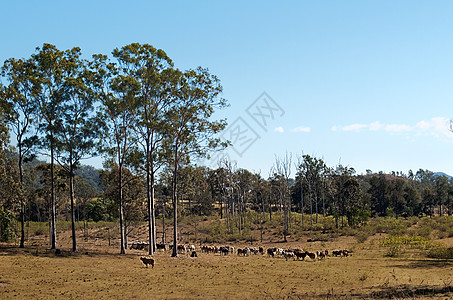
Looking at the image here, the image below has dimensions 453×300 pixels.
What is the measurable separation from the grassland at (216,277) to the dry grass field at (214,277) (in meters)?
0.05

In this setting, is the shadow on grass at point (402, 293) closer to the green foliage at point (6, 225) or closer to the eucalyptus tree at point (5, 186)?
the eucalyptus tree at point (5, 186)

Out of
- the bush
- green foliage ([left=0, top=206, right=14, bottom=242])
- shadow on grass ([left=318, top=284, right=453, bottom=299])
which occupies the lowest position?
the bush

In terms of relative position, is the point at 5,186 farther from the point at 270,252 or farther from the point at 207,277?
the point at 270,252

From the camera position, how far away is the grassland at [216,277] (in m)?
20.1

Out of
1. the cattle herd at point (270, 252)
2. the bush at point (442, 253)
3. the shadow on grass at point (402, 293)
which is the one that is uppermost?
the shadow on grass at point (402, 293)

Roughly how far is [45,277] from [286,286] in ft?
48.4

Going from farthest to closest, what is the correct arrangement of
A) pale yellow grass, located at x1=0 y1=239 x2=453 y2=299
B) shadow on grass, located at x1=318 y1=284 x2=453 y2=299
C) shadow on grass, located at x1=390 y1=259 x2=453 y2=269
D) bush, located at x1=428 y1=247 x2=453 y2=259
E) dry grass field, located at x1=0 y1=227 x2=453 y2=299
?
bush, located at x1=428 y1=247 x2=453 y2=259 < shadow on grass, located at x1=390 y1=259 x2=453 y2=269 < pale yellow grass, located at x1=0 y1=239 x2=453 y2=299 < dry grass field, located at x1=0 y1=227 x2=453 y2=299 < shadow on grass, located at x1=318 y1=284 x2=453 y2=299

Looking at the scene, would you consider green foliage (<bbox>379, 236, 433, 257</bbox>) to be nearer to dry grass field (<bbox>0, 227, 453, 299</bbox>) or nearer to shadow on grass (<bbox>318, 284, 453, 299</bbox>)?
dry grass field (<bbox>0, 227, 453, 299</bbox>)

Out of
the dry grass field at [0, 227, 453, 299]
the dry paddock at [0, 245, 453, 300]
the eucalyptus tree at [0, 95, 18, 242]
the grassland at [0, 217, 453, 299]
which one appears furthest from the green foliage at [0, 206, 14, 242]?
the grassland at [0, 217, 453, 299]

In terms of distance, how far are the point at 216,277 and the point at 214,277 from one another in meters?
0.13

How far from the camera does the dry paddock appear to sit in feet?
65.9

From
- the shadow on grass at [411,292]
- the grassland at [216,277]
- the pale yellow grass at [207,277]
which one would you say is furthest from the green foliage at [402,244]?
the shadow on grass at [411,292]

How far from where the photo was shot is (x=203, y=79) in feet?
130

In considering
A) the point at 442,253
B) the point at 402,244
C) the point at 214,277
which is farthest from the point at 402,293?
the point at 402,244
